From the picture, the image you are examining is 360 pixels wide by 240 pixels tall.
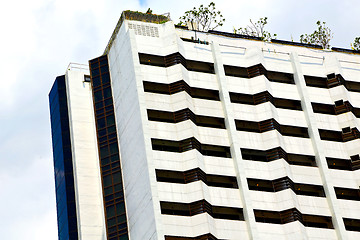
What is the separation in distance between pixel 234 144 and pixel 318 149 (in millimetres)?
10419

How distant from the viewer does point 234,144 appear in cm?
10419

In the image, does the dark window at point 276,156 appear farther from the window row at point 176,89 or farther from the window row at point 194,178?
the window row at point 176,89

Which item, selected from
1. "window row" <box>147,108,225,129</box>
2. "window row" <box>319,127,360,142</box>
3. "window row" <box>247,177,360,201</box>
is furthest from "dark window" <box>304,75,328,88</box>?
"window row" <box>247,177,360,201</box>

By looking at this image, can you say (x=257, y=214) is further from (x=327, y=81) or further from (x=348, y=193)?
(x=327, y=81)

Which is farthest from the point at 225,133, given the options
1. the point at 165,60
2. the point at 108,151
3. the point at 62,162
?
the point at 62,162

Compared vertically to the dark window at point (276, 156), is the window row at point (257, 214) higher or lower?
lower

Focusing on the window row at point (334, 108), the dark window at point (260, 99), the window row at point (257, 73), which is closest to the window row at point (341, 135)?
the window row at point (334, 108)

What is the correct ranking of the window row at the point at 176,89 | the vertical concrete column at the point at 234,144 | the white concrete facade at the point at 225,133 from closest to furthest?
the white concrete facade at the point at 225,133 → the vertical concrete column at the point at 234,144 → the window row at the point at 176,89

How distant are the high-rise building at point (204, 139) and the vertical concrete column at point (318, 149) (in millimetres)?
159

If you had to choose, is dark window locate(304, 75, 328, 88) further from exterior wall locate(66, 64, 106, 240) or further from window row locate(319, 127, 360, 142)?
exterior wall locate(66, 64, 106, 240)

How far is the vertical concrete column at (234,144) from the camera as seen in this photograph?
326 ft

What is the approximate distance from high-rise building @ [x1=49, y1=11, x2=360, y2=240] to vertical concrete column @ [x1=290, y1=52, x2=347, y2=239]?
0.16 m

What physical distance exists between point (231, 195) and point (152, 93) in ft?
49.5

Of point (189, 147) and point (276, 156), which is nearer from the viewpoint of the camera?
point (189, 147)
